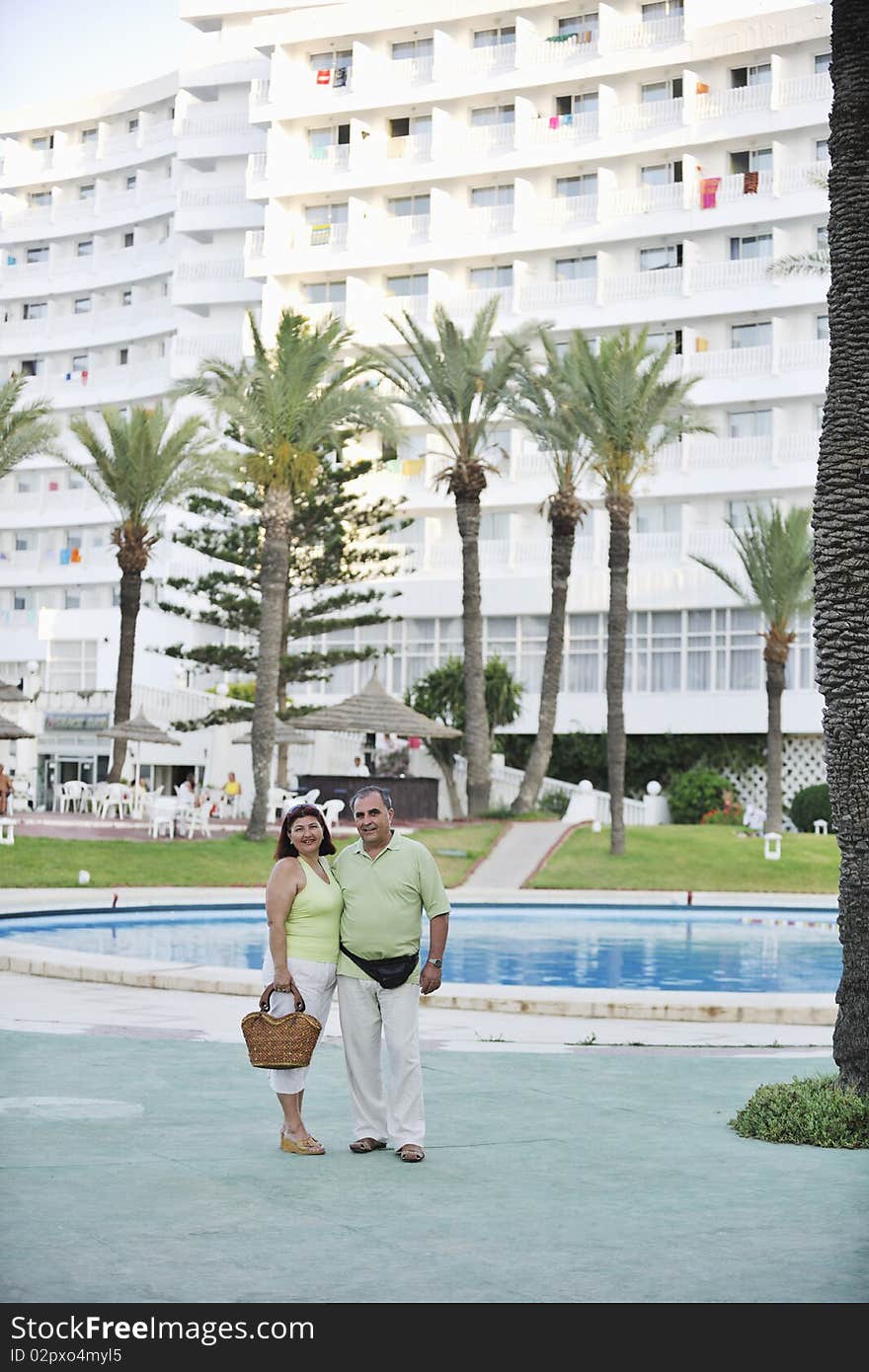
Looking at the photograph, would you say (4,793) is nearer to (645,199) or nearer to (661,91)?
(645,199)

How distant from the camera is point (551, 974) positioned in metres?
17.8

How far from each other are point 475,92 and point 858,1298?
55.0m

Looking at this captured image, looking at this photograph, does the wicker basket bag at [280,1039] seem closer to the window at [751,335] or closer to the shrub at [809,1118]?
the shrub at [809,1118]

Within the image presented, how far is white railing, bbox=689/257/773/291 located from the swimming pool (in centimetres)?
2970

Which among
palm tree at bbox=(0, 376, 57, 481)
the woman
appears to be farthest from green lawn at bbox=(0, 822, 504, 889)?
the woman

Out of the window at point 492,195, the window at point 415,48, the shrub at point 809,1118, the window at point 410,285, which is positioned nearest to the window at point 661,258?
the window at point 492,195

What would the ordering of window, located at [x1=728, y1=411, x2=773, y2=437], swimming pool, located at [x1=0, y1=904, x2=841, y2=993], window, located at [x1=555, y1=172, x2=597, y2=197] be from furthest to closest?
1. window, located at [x1=555, y1=172, x2=597, y2=197]
2. window, located at [x1=728, y1=411, x2=773, y2=437]
3. swimming pool, located at [x1=0, y1=904, x2=841, y2=993]

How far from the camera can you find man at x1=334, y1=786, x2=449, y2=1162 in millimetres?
7410

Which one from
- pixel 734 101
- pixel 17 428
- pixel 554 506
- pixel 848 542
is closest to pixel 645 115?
pixel 734 101

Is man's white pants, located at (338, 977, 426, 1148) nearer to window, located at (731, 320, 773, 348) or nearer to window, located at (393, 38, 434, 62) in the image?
window, located at (731, 320, 773, 348)

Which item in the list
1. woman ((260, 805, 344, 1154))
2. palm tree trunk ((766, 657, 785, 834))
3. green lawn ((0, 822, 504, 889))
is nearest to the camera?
woman ((260, 805, 344, 1154))

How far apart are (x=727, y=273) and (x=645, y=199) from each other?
3.88 metres

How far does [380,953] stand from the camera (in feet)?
Answer: 24.3
